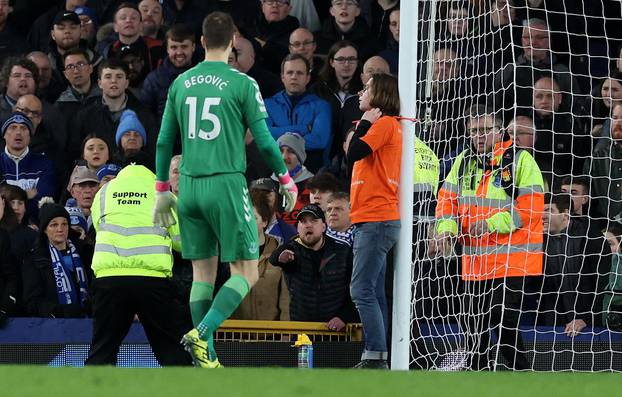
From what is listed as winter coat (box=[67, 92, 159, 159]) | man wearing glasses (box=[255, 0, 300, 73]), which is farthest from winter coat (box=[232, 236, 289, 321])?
man wearing glasses (box=[255, 0, 300, 73])

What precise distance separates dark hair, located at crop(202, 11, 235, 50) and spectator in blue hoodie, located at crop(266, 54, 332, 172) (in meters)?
4.51

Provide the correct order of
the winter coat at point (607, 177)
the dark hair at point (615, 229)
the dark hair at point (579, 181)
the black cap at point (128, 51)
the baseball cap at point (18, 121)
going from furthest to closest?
the black cap at point (128, 51) → the baseball cap at point (18, 121) → the dark hair at point (579, 181) → the winter coat at point (607, 177) → the dark hair at point (615, 229)

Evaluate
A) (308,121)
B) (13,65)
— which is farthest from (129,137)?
(13,65)

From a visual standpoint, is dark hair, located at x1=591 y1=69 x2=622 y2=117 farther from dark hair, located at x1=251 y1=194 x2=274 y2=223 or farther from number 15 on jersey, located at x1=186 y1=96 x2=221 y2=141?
number 15 on jersey, located at x1=186 y1=96 x2=221 y2=141

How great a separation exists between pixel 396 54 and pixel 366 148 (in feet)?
14.0

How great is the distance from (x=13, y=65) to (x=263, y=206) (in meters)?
3.41

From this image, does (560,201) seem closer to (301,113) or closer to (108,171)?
(301,113)

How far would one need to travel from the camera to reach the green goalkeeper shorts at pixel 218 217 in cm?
849

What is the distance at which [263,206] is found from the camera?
12.0 meters

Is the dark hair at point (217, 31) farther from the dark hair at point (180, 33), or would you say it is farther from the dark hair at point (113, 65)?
the dark hair at point (180, 33)

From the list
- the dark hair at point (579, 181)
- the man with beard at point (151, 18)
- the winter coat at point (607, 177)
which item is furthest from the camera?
the man with beard at point (151, 18)

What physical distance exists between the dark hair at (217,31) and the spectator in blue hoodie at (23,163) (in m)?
4.74

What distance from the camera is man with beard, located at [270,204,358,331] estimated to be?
1117 centimetres

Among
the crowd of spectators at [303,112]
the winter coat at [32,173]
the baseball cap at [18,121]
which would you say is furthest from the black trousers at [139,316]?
the baseball cap at [18,121]
